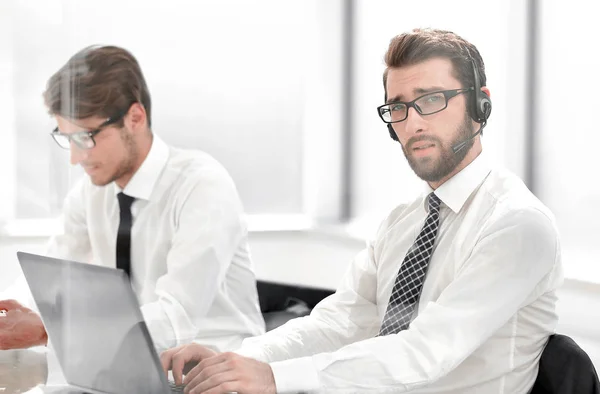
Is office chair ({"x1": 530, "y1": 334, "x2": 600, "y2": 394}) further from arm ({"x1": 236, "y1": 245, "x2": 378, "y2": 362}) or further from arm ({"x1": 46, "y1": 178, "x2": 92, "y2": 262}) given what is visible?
arm ({"x1": 46, "y1": 178, "x2": 92, "y2": 262})

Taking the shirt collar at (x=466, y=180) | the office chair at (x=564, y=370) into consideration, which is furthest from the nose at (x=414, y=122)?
the office chair at (x=564, y=370)

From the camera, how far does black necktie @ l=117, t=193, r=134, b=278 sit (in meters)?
1.53

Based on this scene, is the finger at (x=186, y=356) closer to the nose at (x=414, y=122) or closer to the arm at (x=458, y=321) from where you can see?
the arm at (x=458, y=321)

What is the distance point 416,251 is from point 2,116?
943 millimetres

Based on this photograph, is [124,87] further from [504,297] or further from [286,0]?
[504,297]

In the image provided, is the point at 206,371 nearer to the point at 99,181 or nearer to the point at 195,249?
the point at 195,249

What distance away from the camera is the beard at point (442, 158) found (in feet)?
4.13

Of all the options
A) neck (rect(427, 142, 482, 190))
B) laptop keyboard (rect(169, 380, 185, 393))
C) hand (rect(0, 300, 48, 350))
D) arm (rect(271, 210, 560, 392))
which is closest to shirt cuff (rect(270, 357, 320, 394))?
arm (rect(271, 210, 560, 392))

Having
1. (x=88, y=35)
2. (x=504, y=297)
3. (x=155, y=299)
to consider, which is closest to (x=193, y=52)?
(x=88, y=35)

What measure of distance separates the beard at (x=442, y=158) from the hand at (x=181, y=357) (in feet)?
1.74

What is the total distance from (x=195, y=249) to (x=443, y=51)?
0.65 metres

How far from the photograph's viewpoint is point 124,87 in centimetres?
151

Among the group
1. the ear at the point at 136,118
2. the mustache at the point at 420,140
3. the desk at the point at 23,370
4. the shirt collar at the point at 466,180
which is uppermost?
the ear at the point at 136,118

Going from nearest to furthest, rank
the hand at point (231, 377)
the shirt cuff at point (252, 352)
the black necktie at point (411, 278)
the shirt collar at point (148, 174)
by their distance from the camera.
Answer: the hand at point (231, 377), the black necktie at point (411, 278), the shirt cuff at point (252, 352), the shirt collar at point (148, 174)
